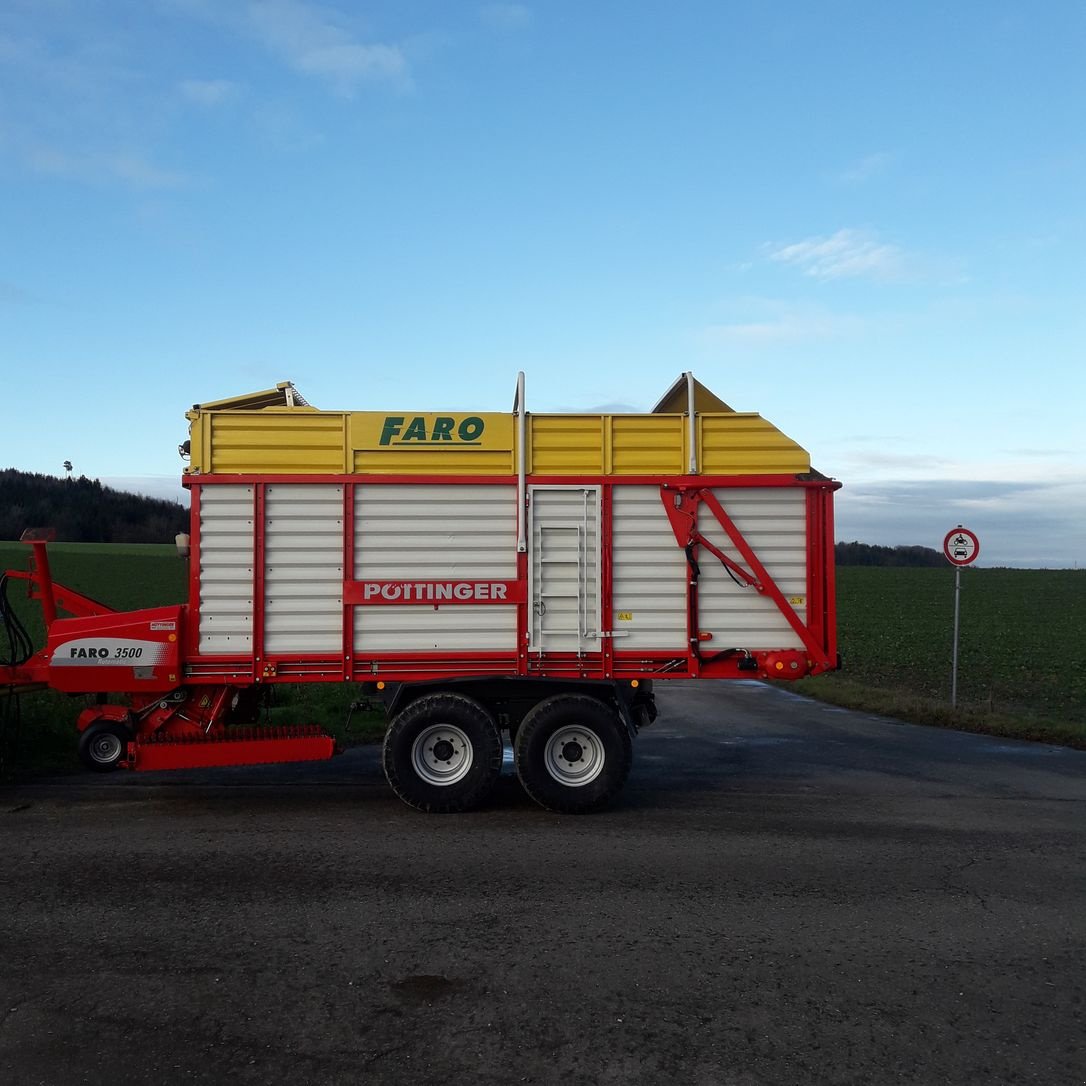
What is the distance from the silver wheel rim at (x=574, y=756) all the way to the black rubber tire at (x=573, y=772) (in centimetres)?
1

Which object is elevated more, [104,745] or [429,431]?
[429,431]

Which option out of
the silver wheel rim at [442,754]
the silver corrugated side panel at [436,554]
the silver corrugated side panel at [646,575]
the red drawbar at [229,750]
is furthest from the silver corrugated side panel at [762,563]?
the red drawbar at [229,750]

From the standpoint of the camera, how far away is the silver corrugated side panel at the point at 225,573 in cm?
762

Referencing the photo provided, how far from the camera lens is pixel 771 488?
800 cm

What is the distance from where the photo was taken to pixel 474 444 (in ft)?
25.7

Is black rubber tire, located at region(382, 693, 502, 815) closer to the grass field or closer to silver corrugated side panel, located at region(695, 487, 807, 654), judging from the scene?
silver corrugated side panel, located at region(695, 487, 807, 654)

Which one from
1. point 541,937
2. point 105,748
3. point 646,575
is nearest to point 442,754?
point 646,575

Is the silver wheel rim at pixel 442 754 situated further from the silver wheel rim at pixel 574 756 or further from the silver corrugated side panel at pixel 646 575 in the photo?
the silver corrugated side panel at pixel 646 575

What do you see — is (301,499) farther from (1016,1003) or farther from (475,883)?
(1016,1003)

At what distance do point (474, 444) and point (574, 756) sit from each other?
2715 millimetres

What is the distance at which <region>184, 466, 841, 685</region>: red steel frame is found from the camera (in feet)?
25.0

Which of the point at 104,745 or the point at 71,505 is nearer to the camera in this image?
the point at 104,745

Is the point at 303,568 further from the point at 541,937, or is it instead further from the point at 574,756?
the point at 541,937

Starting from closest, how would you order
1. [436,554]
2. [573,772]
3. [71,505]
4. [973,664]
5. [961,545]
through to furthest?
[573,772], [436,554], [961,545], [973,664], [71,505]
